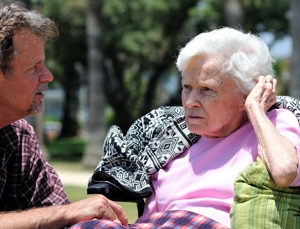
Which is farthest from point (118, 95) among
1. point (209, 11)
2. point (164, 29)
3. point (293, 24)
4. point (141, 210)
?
point (141, 210)

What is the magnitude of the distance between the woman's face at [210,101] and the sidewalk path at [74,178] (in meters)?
8.47

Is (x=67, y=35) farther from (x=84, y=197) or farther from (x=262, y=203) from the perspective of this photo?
(x=262, y=203)

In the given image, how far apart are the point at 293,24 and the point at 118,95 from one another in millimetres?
15593

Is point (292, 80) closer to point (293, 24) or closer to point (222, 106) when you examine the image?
point (293, 24)

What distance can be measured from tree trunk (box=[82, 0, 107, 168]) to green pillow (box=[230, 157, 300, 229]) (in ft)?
40.2

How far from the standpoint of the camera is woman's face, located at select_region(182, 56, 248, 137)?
9.66 feet

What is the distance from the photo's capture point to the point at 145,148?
10.8 feet

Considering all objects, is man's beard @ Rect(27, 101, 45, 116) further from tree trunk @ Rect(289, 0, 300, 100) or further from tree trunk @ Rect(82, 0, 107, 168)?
tree trunk @ Rect(82, 0, 107, 168)

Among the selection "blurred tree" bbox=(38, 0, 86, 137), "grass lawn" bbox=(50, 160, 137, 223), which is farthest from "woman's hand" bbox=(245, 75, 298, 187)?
"blurred tree" bbox=(38, 0, 86, 137)

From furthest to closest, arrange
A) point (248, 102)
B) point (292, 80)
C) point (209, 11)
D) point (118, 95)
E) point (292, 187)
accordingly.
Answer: point (118, 95) < point (209, 11) < point (292, 80) < point (248, 102) < point (292, 187)

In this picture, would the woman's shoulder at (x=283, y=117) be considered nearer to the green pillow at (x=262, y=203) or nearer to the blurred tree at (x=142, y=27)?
the green pillow at (x=262, y=203)

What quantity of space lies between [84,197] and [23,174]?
6.34 metres

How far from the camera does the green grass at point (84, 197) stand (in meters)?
7.05

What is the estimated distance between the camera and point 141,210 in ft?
10.7
